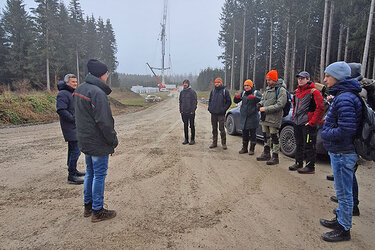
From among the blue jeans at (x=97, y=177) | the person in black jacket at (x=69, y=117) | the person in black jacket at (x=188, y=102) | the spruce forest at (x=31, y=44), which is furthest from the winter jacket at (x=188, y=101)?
the spruce forest at (x=31, y=44)

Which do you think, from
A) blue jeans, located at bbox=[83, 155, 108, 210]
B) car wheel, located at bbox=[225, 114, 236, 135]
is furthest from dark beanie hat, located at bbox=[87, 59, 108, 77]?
car wheel, located at bbox=[225, 114, 236, 135]

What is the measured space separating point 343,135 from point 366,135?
8.5 inches

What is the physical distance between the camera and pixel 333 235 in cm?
252

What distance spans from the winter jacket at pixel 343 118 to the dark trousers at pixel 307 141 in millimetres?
1991

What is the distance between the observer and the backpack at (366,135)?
2361 mm

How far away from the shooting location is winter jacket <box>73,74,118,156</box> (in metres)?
2.73

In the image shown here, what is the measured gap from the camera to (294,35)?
2598 centimetres

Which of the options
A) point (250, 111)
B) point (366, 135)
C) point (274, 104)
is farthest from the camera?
point (250, 111)

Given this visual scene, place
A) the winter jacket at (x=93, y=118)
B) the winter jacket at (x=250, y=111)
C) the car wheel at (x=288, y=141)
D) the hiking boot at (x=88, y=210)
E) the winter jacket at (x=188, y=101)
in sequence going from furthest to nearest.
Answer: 1. the winter jacket at (x=188, y=101)
2. the winter jacket at (x=250, y=111)
3. the car wheel at (x=288, y=141)
4. the hiking boot at (x=88, y=210)
5. the winter jacket at (x=93, y=118)

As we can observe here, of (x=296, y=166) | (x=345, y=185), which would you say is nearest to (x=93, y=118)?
(x=345, y=185)

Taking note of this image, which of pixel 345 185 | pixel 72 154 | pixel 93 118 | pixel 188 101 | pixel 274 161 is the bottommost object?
pixel 274 161

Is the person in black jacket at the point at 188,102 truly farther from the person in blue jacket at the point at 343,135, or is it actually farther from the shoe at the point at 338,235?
the shoe at the point at 338,235

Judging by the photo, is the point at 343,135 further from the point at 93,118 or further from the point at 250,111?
the point at 250,111

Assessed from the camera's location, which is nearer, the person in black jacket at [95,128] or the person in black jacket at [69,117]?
the person in black jacket at [95,128]
